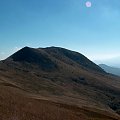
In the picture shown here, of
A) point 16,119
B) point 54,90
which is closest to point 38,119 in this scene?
point 16,119

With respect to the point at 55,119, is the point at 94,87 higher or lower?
higher

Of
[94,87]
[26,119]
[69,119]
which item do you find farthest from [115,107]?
[26,119]

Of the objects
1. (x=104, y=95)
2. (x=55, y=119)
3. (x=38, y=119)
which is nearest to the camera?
(x=38, y=119)

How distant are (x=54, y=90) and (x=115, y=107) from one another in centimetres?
3551

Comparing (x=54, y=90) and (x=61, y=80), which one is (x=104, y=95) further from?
(x=54, y=90)

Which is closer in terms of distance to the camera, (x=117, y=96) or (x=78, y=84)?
(x=117, y=96)

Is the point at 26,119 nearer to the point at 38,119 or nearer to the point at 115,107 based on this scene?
the point at 38,119

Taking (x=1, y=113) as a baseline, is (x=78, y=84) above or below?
above

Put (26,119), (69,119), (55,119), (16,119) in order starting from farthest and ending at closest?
(69,119) < (55,119) < (26,119) < (16,119)

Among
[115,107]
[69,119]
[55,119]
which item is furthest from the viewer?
[115,107]

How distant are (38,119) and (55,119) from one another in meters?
3.36

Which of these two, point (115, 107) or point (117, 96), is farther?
point (117, 96)

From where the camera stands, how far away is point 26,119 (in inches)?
1026

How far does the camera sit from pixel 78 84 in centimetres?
19912
